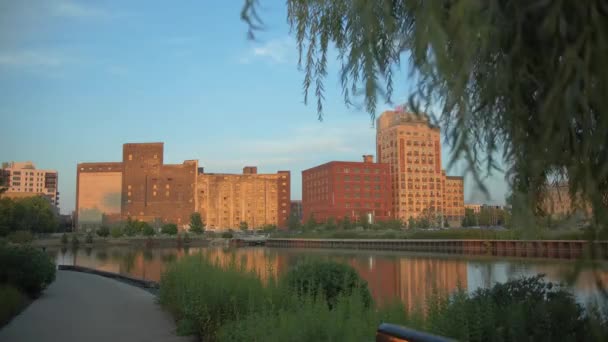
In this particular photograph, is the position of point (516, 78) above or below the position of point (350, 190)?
below

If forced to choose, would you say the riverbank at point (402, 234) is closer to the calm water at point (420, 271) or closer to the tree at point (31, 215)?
the calm water at point (420, 271)

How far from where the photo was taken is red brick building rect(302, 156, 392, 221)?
456 ft

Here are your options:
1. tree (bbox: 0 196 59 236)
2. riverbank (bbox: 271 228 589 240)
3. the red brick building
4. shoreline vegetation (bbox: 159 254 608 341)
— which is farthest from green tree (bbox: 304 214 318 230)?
shoreline vegetation (bbox: 159 254 608 341)

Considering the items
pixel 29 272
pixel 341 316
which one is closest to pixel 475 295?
pixel 341 316

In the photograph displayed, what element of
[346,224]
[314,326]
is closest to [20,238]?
[314,326]

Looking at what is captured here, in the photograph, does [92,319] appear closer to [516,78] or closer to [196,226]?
[516,78]

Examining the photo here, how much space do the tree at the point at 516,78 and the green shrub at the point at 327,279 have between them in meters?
8.27

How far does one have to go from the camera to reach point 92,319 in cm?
1221

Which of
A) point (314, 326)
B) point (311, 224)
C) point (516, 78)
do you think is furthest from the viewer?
point (311, 224)

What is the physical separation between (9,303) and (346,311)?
887cm

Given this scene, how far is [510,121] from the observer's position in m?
2.27

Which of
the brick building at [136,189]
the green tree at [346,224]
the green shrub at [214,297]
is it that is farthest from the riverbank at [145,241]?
the green shrub at [214,297]

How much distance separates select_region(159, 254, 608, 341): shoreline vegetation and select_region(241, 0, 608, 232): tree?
10.6 feet

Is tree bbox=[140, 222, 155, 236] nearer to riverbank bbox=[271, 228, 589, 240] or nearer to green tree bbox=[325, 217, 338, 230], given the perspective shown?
riverbank bbox=[271, 228, 589, 240]
